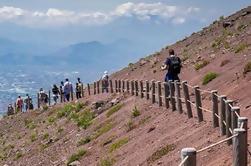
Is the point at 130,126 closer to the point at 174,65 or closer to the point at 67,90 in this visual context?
the point at 174,65

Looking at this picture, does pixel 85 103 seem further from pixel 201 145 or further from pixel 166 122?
pixel 201 145

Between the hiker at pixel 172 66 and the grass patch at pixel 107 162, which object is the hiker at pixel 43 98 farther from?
the grass patch at pixel 107 162

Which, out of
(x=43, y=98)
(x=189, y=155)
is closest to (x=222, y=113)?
(x=189, y=155)

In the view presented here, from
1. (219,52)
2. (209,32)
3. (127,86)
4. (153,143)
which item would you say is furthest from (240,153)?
(209,32)

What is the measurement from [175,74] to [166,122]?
2.14 m

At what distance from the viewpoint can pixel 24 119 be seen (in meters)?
43.4

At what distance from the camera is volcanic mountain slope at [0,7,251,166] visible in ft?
53.2

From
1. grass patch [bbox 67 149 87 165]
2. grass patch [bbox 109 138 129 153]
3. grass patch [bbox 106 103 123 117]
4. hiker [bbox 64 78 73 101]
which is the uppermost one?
hiker [bbox 64 78 73 101]

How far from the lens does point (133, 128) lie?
73.4ft

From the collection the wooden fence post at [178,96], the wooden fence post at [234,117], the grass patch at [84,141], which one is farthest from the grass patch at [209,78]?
the wooden fence post at [234,117]

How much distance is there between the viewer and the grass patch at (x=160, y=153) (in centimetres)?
1580

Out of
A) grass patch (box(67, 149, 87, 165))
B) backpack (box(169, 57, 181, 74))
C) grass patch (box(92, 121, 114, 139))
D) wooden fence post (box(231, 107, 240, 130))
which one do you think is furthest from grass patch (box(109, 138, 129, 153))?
wooden fence post (box(231, 107, 240, 130))

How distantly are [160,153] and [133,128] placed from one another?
250 inches

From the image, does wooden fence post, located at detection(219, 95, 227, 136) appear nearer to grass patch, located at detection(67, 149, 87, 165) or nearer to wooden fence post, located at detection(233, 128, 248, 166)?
wooden fence post, located at detection(233, 128, 248, 166)
